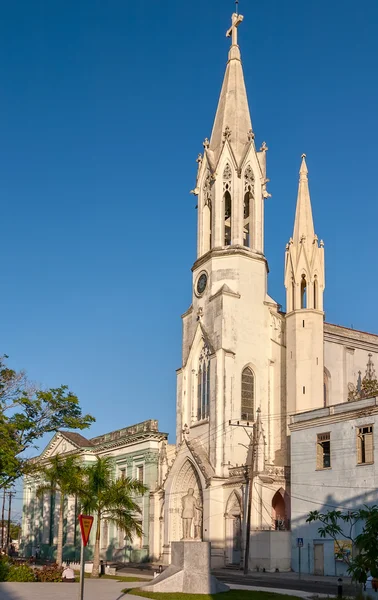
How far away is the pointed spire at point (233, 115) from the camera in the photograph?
62.6 meters

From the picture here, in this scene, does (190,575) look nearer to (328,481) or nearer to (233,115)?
(328,481)

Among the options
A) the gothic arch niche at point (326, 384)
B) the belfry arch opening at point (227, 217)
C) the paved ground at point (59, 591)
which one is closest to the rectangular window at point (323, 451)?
the paved ground at point (59, 591)

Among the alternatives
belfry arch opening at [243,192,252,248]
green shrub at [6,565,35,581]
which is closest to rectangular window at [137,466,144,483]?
belfry arch opening at [243,192,252,248]

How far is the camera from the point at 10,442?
36438mm

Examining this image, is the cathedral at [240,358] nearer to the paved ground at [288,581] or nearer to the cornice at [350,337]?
the cornice at [350,337]

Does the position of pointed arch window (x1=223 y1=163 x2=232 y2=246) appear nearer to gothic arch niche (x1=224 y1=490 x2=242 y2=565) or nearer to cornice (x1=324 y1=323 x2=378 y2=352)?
cornice (x1=324 y1=323 x2=378 y2=352)

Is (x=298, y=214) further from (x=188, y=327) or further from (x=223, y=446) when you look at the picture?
(x=223, y=446)

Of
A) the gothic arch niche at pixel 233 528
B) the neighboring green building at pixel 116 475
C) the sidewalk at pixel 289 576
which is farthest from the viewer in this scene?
the neighboring green building at pixel 116 475

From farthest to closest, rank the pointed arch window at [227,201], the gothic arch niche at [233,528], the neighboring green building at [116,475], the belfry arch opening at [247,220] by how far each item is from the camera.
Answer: the pointed arch window at [227,201], the belfry arch opening at [247,220], the neighboring green building at [116,475], the gothic arch niche at [233,528]

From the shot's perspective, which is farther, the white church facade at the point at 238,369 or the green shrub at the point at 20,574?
the white church facade at the point at 238,369

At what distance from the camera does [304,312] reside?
185 ft

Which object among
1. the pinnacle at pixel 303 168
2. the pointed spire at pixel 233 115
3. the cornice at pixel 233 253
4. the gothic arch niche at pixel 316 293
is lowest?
the gothic arch niche at pixel 316 293

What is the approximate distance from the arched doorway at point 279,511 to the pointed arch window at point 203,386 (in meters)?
7.71

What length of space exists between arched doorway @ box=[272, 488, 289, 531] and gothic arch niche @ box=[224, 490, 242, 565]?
2.23m
